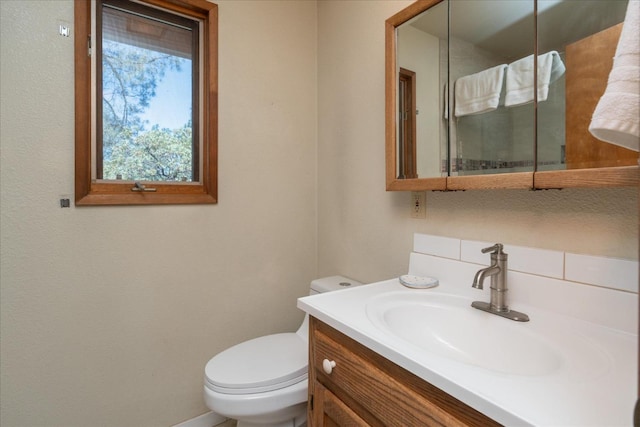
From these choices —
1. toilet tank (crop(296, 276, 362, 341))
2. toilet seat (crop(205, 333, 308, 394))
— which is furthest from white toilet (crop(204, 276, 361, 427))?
toilet tank (crop(296, 276, 362, 341))

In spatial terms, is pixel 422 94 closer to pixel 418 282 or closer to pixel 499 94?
pixel 499 94

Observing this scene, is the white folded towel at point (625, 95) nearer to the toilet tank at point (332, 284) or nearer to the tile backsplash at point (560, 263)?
the tile backsplash at point (560, 263)

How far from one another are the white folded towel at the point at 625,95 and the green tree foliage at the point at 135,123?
1.50 meters

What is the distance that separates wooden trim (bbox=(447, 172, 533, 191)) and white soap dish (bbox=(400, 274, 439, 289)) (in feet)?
1.08

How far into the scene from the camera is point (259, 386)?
45.5 inches

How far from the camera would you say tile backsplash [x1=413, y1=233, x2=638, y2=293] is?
0.74 m

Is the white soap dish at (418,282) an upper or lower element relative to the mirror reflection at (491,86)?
lower

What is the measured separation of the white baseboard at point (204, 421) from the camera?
1508 millimetres

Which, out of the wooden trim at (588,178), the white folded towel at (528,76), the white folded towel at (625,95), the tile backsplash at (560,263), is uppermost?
the white folded towel at (528,76)

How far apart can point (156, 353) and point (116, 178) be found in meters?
0.79

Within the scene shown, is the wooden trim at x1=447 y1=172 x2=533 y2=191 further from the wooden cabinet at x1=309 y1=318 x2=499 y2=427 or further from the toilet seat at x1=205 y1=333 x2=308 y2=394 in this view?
the toilet seat at x1=205 y1=333 x2=308 y2=394

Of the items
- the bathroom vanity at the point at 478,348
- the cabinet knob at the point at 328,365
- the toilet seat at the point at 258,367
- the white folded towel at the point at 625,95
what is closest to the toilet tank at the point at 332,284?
the toilet seat at the point at 258,367

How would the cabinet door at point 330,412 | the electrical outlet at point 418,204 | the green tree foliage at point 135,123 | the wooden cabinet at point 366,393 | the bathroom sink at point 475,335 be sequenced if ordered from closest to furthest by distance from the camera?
the wooden cabinet at point 366,393, the bathroom sink at point 475,335, the cabinet door at point 330,412, the electrical outlet at point 418,204, the green tree foliage at point 135,123

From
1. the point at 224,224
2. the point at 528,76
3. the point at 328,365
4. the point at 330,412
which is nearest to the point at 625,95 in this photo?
the point at 528,76
